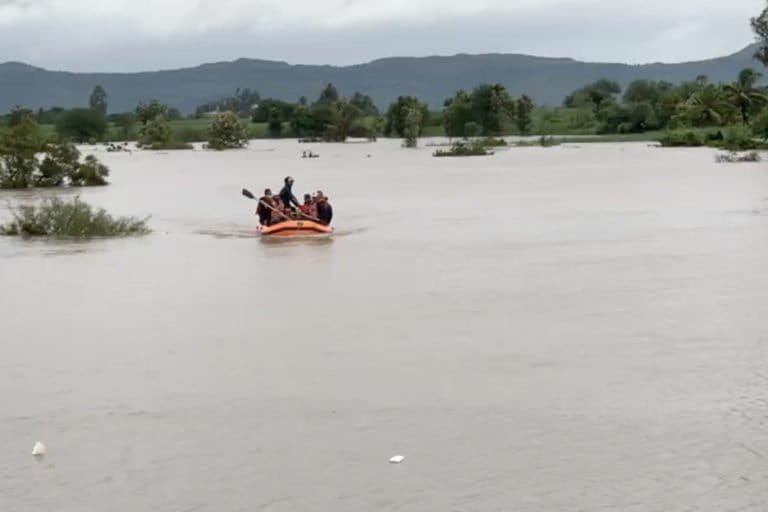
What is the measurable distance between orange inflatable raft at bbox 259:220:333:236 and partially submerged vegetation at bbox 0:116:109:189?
23278mm

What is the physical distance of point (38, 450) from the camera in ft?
38.7

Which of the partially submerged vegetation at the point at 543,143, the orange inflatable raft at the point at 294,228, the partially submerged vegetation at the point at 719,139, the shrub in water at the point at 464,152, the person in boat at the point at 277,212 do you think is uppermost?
the person in boat at the point at 277,212

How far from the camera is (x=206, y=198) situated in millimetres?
51125

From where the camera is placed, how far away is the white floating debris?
38.4 feet

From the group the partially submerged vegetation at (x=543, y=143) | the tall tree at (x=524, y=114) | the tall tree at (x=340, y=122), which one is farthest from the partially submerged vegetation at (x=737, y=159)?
the tall tree at (x=340, y=122)

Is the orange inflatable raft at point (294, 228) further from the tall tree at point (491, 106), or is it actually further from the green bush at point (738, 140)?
the tall tree at point (491, 106)

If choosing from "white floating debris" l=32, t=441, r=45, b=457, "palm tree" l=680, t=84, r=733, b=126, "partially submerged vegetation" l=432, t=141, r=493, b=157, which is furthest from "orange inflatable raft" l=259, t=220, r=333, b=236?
"palm tree" l=680, t=84, r=733, b=126

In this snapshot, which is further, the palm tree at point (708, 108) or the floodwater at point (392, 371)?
the palm tree at point (708, 108)

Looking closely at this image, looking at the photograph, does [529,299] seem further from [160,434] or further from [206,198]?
[206,198]

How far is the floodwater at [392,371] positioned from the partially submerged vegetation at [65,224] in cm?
82

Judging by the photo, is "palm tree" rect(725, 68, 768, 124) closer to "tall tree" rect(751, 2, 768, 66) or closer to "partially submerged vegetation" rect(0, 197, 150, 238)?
"tall tree" rect(751, 2, 768, 66)

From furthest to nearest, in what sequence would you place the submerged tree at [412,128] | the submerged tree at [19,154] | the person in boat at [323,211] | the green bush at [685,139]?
the submerged tree at [412,128] < the green bush at [685,139] < the submerged tree at [19,154] < the person in boat at [323,211]

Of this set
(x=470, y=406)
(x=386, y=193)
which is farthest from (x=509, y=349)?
(x=386, y=193)

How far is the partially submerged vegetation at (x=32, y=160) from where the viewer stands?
172ft
